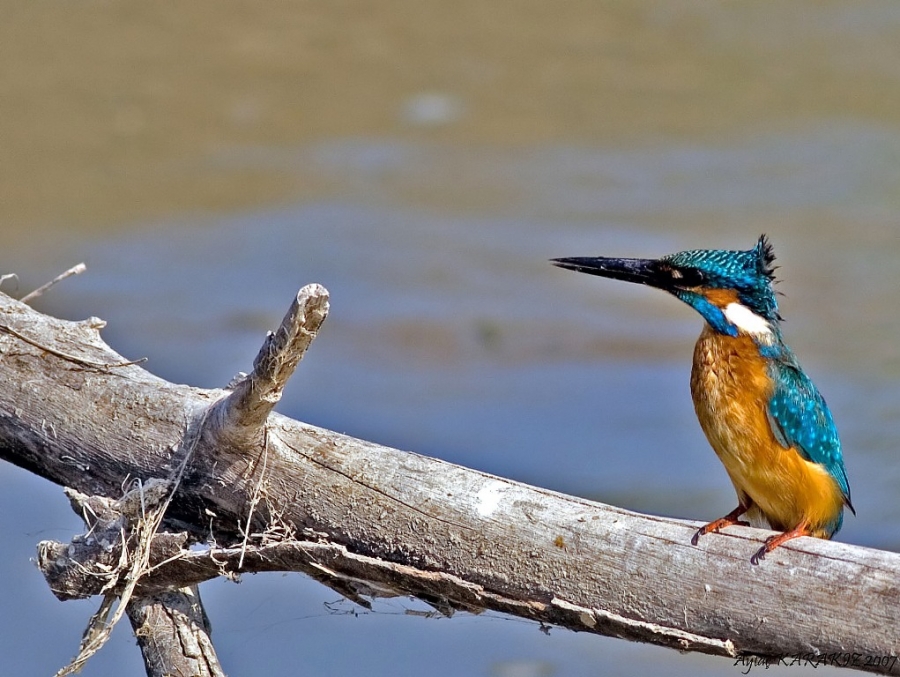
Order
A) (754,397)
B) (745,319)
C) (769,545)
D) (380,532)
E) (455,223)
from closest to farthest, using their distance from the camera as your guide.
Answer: (769,545)
(380,532)
(754,397)
(745,319)
(455,223)

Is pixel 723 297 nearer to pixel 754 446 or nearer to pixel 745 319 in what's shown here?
pixel 745 319

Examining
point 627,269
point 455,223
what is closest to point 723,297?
point 627,269

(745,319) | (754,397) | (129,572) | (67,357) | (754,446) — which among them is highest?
(745,319)

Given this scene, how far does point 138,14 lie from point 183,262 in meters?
2.76

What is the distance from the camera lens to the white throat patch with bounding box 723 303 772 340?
9.66 feet

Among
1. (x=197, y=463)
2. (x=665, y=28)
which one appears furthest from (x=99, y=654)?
(x=665, y=28)

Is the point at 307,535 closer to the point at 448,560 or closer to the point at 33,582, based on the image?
the point at 448,560

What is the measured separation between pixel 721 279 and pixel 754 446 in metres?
0.41

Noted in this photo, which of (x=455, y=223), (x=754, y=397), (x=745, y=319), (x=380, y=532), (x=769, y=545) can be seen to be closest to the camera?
(x=769, y=545)

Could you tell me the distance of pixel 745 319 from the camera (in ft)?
9.67

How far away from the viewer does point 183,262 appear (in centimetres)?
629

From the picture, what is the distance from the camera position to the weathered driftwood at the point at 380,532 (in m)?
2.20

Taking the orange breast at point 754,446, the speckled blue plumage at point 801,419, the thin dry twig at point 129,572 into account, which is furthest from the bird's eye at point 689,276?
the thin dry twig at point 129,572

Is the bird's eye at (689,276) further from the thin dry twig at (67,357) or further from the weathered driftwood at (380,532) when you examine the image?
the thin dry twig at (67,357)
